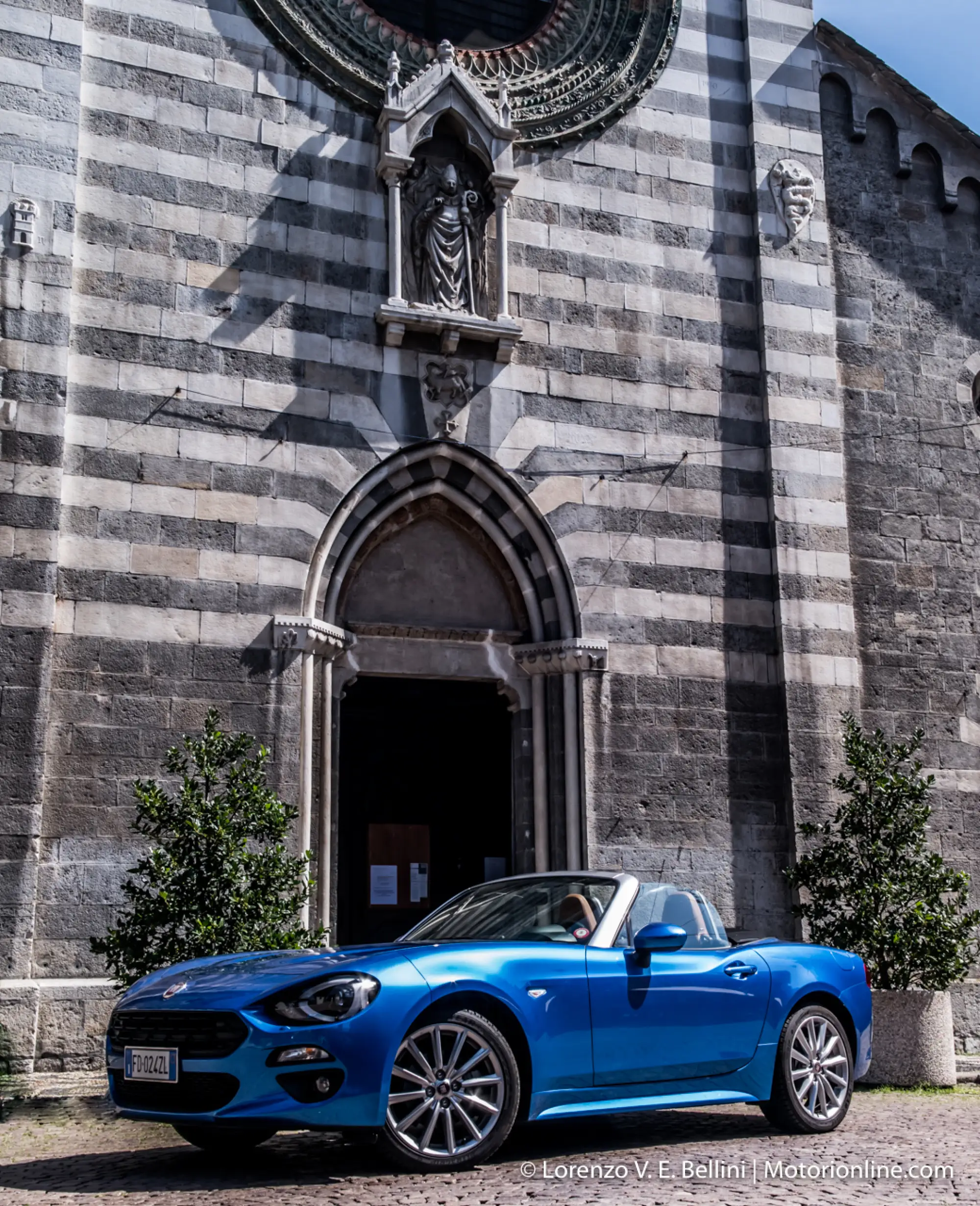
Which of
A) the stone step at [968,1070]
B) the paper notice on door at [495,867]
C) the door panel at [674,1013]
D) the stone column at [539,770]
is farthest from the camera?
the paper notice on door at [495,867]

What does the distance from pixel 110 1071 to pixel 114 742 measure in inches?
197

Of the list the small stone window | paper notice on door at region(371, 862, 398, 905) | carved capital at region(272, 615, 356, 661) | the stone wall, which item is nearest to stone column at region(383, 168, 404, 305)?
the small stone window

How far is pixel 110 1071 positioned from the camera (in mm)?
6918

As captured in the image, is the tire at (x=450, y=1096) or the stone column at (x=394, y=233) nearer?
the tire at (x=450, y=1096)

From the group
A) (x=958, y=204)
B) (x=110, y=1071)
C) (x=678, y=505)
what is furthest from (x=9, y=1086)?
(x=958, y=204)

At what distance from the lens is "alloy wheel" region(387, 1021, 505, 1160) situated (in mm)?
6258

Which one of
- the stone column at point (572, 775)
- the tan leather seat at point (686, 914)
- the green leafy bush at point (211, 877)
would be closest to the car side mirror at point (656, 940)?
the tan leather seat at point (686, 914)

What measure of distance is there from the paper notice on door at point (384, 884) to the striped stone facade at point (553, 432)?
2435mm

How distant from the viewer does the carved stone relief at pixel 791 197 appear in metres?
15.2

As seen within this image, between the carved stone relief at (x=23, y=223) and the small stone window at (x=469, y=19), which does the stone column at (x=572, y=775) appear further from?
the small stone window at (x=469, y=19)

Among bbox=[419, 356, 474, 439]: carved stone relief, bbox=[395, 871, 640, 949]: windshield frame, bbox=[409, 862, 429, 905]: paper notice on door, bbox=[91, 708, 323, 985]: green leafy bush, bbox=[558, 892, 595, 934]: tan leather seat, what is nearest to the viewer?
bbox=[395, 871, 640, 949]: windshield frame

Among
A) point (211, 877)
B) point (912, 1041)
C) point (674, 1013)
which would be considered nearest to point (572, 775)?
point (912, 1041)

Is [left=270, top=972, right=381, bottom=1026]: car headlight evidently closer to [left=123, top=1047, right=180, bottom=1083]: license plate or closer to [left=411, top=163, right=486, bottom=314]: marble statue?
[left=123, top=1047, right=180, bottom=1083]: license plate

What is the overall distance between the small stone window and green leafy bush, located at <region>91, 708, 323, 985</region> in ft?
26.5
